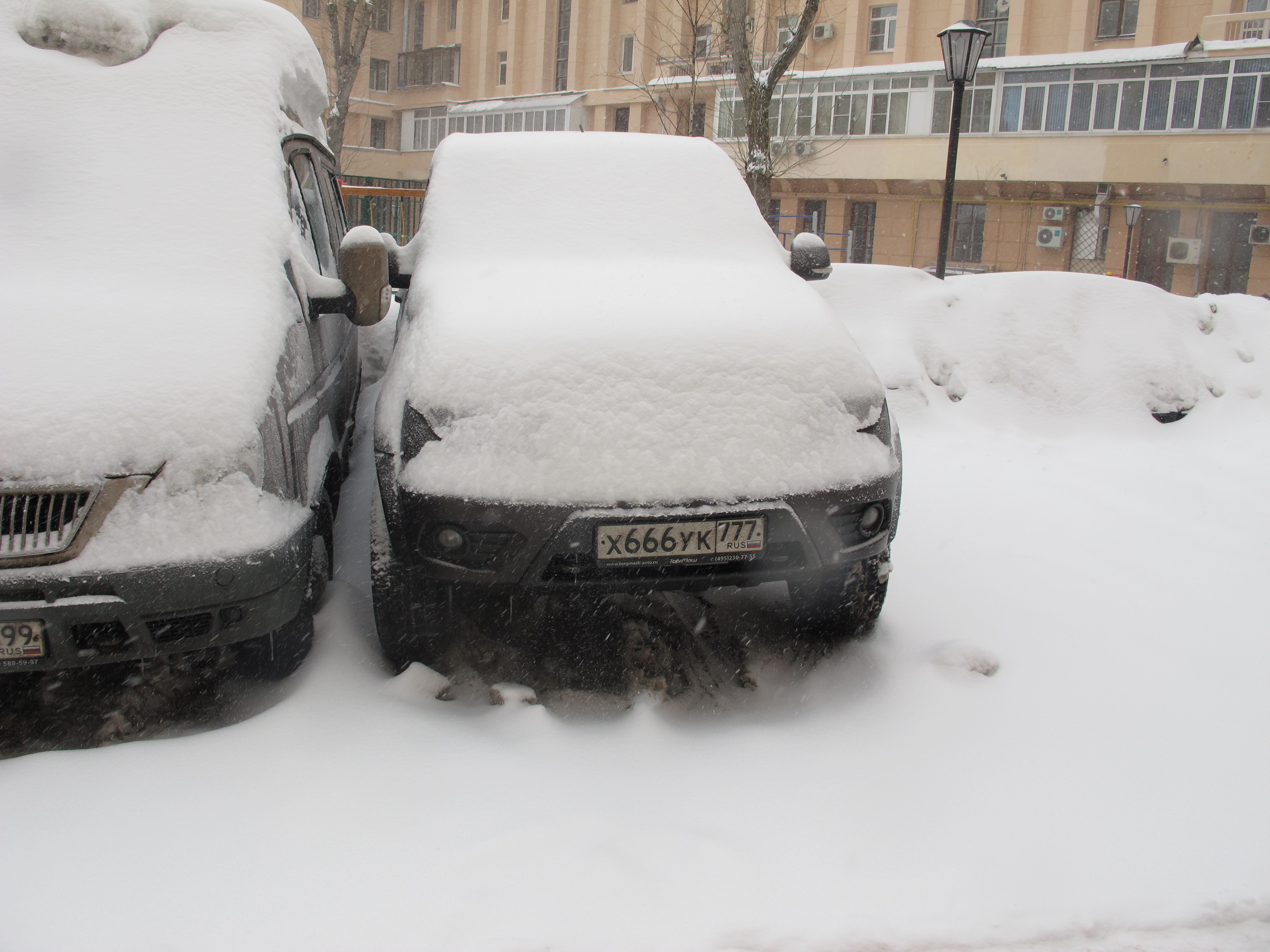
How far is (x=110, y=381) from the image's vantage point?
2.34 m

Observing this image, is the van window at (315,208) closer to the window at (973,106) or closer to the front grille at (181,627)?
the front grille at (181,627)

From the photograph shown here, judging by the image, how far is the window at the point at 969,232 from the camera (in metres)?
30.5

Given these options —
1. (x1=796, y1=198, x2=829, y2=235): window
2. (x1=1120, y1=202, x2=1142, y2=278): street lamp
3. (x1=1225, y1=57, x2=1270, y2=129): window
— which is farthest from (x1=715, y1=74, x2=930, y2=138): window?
(x1=1225, y1=57, x2=1270, y2=129): window

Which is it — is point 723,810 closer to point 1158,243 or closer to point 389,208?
point 389,208

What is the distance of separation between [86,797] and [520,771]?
3.24 feet

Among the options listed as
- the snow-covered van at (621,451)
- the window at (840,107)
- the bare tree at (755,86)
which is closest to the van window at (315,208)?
the snow-covered van at (621,451)

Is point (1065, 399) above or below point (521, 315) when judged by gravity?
below

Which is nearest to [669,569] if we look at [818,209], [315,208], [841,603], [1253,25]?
[841,603]

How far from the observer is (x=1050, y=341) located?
663 cm

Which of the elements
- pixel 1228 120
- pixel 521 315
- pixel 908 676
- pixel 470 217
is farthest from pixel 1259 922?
pixel 1228 120

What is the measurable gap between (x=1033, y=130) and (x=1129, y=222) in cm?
570

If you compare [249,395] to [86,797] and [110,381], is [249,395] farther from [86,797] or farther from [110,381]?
[86,797]

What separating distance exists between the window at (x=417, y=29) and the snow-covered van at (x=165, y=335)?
158 ft

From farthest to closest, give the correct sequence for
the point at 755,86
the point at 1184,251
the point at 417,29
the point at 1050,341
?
the point at 417,29 < the point at 1184,251 < the point at 755,86 < the point at 1050,341
